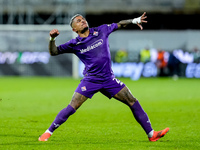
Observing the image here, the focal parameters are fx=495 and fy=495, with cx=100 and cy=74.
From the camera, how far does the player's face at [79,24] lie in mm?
8133

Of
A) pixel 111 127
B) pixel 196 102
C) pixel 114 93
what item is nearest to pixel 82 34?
pixel 114 93

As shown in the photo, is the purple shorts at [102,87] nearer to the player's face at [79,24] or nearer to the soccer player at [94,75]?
the soccer player at [94,75]

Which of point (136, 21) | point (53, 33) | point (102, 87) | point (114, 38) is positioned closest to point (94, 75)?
point (102, 87)

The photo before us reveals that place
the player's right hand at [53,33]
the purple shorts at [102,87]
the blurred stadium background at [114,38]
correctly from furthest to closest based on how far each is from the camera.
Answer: the blurred stadium background at [114,38], the purple shorts at [102,87], the player's right hand at [53,33]

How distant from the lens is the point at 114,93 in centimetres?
811

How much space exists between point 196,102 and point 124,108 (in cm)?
273

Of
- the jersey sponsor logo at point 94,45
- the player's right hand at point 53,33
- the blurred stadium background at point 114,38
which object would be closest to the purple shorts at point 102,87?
the jersey sponsor logo at point 94,45

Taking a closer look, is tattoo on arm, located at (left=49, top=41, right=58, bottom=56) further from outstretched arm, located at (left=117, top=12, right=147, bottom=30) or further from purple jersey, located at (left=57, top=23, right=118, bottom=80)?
outstretched arm, located at (left=117, top=12, right=147, bottom=30)

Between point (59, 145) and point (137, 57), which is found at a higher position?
point (59, 145)

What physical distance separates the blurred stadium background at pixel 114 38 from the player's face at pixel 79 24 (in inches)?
836

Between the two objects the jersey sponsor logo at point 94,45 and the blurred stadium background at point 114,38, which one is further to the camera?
the blurred stadium background at point 114,38

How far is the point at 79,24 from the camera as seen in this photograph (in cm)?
816

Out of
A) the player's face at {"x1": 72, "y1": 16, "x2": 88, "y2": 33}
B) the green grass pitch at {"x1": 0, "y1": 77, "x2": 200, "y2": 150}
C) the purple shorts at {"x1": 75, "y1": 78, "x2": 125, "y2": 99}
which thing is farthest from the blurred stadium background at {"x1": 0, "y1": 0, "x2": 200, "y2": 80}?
the purple shorts at {"x1": 75, "y1": 78, "x2": 125, "y2": 99}

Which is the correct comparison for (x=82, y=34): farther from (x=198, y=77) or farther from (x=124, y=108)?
(x=198, y=77)
